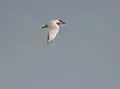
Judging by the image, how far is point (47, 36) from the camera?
5.47 metres

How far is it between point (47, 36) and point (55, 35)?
0.24 metres

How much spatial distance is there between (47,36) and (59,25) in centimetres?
46

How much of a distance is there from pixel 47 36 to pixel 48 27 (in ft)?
0.96

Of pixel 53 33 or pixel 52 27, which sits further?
pixel 52 27

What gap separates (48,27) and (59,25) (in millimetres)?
275

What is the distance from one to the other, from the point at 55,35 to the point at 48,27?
1.41ft

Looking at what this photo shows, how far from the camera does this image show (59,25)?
18.7 ft

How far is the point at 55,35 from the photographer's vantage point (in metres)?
5.32

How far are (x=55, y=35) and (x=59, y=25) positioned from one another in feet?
1.55

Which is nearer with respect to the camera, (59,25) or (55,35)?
(55,35)
